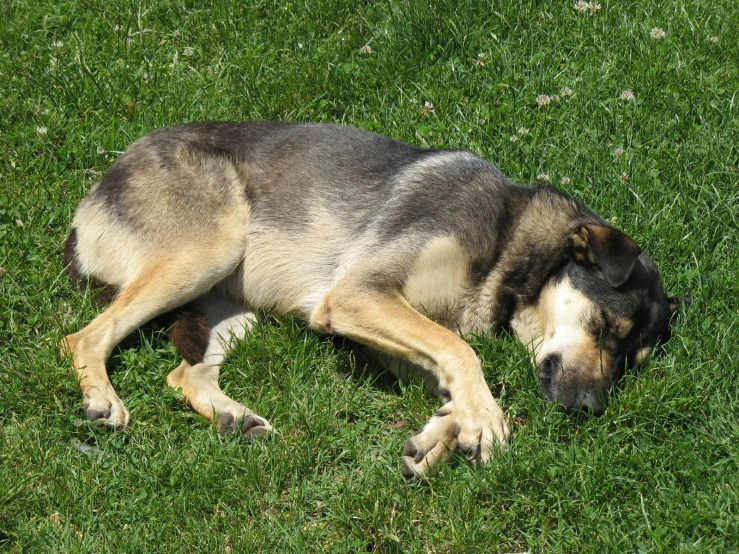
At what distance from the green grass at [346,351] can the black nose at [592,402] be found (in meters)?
0.12

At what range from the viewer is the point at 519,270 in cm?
527

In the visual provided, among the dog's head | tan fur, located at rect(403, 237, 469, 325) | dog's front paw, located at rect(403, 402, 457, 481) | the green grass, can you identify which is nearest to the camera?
the green grass

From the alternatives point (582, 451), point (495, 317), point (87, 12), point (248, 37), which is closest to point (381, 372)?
point (495, 317)

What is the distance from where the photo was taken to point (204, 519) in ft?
13.3

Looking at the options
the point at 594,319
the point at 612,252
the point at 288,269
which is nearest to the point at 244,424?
the point at 288,269

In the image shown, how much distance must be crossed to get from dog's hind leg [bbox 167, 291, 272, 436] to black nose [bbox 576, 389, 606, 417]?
1.63 metres

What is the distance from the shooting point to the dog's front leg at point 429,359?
4.30 meters

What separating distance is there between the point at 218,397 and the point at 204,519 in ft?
2.89

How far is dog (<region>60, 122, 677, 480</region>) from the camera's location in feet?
15.8

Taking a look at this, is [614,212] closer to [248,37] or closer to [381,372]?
[381,372]

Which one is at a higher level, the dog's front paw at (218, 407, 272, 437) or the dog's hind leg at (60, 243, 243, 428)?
the dog's hind leg at (60, 243, 243, 428)

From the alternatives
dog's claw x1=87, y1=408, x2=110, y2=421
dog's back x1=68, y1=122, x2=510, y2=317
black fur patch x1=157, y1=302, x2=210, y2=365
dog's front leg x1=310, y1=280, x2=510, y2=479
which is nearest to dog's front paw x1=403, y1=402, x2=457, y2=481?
dog's front leg x1=310, y1=280, x2=510, y2=479

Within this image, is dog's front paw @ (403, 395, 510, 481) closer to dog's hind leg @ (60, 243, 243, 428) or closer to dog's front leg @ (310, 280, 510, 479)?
dog's front leg @ (310, 280, 510, 479)

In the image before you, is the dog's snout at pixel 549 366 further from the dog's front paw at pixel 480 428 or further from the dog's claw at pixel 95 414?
the dog's claw at pixel 95 414
